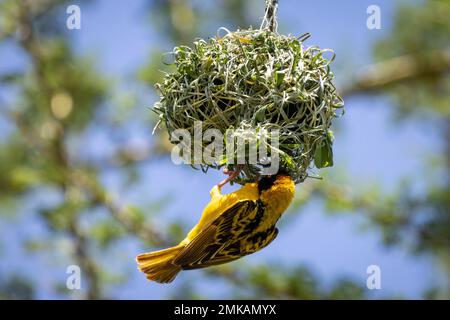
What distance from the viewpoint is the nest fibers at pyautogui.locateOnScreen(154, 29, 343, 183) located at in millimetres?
3213

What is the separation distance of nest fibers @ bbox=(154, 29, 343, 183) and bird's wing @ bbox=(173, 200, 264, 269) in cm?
21

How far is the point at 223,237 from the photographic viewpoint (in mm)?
3408

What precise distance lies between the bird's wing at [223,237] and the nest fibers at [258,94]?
0.21m

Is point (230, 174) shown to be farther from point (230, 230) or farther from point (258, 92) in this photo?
point (258, 92)

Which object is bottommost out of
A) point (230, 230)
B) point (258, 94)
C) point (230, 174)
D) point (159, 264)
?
point (159, 264)

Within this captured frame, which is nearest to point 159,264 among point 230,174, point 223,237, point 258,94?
point 223,237

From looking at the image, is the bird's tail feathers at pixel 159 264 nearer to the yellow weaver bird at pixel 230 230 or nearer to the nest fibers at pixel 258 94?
the yellow weaver bird at pixel 230 230

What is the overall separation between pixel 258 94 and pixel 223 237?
66 cm

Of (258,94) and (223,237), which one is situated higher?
(258,94)

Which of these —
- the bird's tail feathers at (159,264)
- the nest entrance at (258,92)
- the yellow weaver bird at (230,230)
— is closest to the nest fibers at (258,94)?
the nest entrance at (258,92)

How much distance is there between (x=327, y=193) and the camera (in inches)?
240

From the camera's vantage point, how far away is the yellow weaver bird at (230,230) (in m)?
3.39

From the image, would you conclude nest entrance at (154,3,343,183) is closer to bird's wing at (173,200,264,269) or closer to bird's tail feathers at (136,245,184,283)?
bird's wing at (173,200,264,269)

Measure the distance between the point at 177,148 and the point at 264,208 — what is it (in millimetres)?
488
